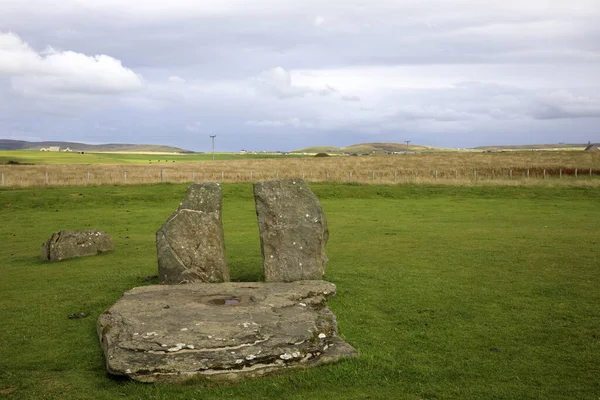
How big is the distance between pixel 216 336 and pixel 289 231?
5808 millimetres

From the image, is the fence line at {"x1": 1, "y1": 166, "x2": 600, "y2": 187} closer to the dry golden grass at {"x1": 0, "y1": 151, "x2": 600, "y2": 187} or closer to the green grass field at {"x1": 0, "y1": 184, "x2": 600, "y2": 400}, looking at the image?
the dry golden grass at {"x1": 0, "y1": 151, "x2": 600, "y2": 187}

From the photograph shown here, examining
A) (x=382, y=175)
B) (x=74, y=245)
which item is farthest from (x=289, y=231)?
(x=382, y=175)

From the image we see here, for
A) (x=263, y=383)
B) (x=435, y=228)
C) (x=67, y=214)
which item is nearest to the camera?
(x=263, y=383)

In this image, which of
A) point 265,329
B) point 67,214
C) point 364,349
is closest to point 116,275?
point 265,329

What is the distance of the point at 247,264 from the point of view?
59.6 ft

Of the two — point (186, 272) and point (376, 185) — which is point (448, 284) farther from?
point (376, 185)

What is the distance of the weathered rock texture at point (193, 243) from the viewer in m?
14.6

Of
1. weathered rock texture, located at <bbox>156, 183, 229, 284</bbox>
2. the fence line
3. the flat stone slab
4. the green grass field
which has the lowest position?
the green grass field

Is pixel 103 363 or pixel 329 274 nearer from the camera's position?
pixel 103 363

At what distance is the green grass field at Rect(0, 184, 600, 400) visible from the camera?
8.97m

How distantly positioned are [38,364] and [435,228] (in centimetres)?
1979

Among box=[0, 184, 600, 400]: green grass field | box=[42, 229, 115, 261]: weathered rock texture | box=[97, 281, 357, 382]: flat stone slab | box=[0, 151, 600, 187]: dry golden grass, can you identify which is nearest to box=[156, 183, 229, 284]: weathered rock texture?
box=[0, 184, 600, 400]: green grass field

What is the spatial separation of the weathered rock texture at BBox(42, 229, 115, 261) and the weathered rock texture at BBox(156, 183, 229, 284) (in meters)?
6.95

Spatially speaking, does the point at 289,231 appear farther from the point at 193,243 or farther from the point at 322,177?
the point at 322,177
